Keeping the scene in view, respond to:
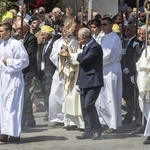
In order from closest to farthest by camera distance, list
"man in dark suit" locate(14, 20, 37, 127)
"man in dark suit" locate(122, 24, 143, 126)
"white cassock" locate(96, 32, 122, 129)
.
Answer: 1. "white cassock" locate(96, 32, 122, 129)
2. "man in dark suit" locate(14, 20, 37, 127)
3. "man in dark suit" locate(122, 24, 143, 126)

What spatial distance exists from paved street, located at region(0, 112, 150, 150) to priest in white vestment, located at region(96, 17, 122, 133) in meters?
0.31

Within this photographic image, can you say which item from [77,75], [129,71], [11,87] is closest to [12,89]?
[11,87]

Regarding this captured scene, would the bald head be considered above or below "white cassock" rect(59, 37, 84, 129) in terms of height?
above

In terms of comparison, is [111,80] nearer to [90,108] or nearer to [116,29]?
[90,108]

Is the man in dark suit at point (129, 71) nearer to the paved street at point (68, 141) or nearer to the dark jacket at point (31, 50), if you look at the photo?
the paved street at point (68, 141)

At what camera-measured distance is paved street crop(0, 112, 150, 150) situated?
442 inches

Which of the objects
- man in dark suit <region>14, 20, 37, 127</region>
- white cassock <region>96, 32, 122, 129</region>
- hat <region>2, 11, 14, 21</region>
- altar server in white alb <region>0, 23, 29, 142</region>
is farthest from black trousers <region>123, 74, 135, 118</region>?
hat <region>2, 11, 14, 21</region>

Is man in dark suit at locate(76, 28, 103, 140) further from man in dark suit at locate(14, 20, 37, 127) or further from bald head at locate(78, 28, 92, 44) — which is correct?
man in dark suit at locate(14, 20, 37, 127)

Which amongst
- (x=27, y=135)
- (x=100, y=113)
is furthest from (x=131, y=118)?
(x=27, y=135)

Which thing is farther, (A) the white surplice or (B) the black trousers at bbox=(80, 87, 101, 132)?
(A) the white surplice

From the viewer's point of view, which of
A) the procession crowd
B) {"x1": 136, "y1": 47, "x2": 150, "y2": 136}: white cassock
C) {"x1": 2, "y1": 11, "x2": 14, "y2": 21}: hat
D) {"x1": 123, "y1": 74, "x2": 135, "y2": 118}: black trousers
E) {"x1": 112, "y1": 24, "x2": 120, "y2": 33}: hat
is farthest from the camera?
{"x1": 2, "y1": 11, "x2": 14, "y2": 21}: hat

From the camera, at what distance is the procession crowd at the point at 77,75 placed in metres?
11.5

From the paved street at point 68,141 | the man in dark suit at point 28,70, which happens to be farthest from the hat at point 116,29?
the paved street at point 68,141

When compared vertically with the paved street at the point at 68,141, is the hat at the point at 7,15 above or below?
above
